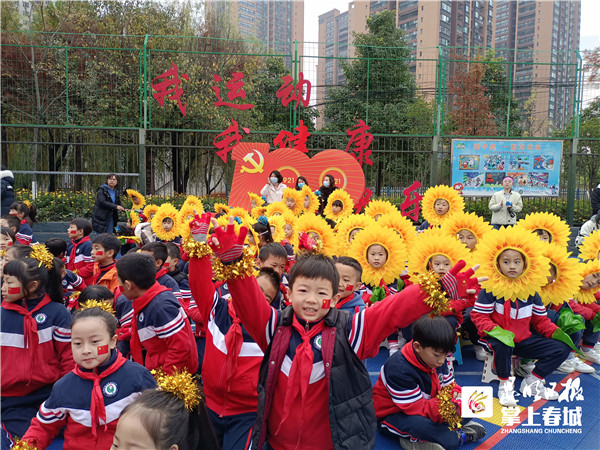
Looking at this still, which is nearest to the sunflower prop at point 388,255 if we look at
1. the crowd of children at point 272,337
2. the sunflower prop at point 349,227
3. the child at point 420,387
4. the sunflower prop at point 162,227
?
the crowd of children at point 272,337

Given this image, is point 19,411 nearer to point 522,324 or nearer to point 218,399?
point 218,399

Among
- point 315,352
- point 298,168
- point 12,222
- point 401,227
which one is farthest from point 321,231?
point 298,168

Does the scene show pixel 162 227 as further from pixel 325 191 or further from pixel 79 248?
pixel 325 191

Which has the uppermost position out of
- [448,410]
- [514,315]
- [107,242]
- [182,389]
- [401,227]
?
[401,227]

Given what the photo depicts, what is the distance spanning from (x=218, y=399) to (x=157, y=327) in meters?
0.53

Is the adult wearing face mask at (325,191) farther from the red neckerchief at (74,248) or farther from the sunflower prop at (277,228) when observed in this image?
the red neckerchief at (74,248)

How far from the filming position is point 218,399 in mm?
2439

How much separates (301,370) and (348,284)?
145 centimetres

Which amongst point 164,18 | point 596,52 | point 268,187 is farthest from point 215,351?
point 596,52

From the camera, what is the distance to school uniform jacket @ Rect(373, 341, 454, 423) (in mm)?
2742

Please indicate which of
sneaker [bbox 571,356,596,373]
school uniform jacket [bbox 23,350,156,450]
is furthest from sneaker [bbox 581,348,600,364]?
school uniform jacket [bbox 23,350,156,450]

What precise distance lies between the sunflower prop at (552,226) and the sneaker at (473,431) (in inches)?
85.6

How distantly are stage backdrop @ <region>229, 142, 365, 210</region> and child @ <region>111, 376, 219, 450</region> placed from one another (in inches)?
316

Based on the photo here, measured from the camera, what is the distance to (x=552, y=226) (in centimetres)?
460
